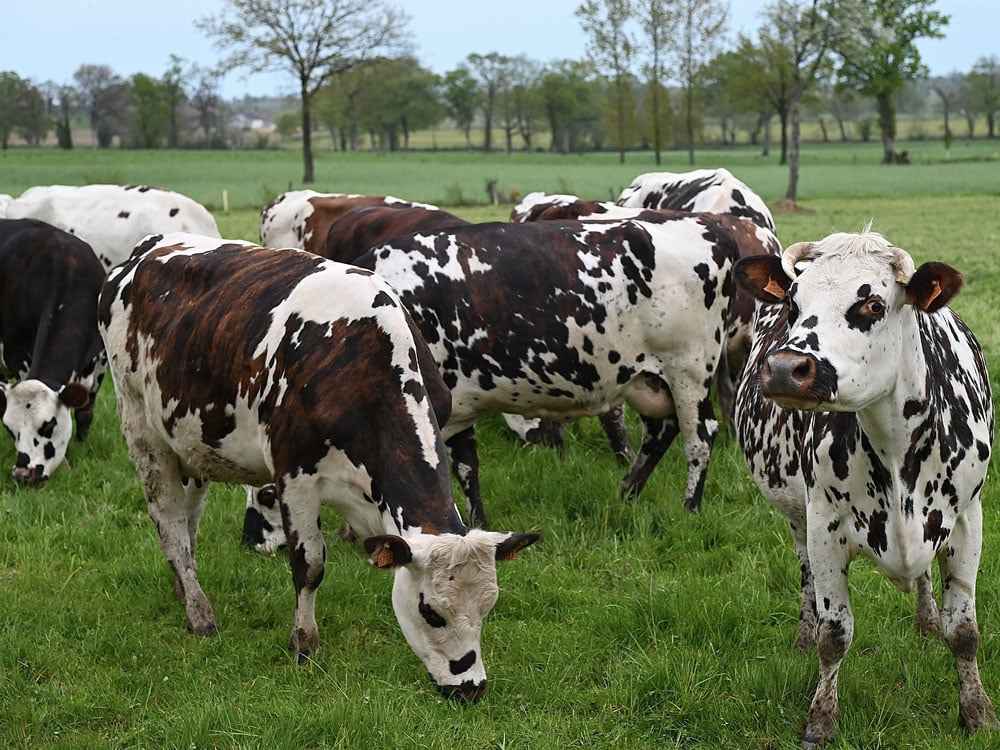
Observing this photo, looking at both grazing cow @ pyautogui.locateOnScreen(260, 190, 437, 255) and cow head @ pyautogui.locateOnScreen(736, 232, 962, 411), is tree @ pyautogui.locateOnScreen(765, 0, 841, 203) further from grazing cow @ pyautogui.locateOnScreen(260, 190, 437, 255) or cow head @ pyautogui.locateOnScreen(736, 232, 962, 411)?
cow head @ pyautogui.locateOnScreen(736, 232, 962, 411)

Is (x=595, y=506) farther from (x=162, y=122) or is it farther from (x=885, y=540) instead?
(x=162, y=122)

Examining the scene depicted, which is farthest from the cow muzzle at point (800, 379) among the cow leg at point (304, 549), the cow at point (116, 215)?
the cow at point (116, 215)

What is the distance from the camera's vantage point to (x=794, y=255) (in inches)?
158

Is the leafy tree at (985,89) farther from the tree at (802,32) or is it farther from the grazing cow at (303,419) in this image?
the grazing cow at (303,419)

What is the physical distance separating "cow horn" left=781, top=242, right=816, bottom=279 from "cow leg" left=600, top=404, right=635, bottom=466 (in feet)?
13.8

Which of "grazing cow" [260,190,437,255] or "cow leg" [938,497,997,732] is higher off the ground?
"grazing cow" [260,190,437,255]

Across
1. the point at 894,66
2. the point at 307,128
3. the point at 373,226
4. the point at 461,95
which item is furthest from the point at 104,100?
the point at 373,226

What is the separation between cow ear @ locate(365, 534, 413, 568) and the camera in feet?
13.7

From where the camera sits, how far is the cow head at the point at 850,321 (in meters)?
3.48

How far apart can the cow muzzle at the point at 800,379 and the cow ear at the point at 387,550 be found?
158 centimetres

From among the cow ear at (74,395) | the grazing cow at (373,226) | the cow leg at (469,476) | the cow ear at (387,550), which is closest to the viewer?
the cow ear at (387,550)

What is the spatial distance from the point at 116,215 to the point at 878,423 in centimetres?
1137

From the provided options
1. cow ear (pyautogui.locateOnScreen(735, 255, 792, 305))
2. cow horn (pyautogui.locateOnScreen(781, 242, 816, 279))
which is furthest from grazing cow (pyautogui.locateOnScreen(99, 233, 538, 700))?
cow horn (pyautogui.locateOnScreen(781, 242, 816, 279))

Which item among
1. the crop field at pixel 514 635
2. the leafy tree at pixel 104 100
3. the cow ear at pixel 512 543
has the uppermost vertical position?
the leafy tree at pixel 104 100
